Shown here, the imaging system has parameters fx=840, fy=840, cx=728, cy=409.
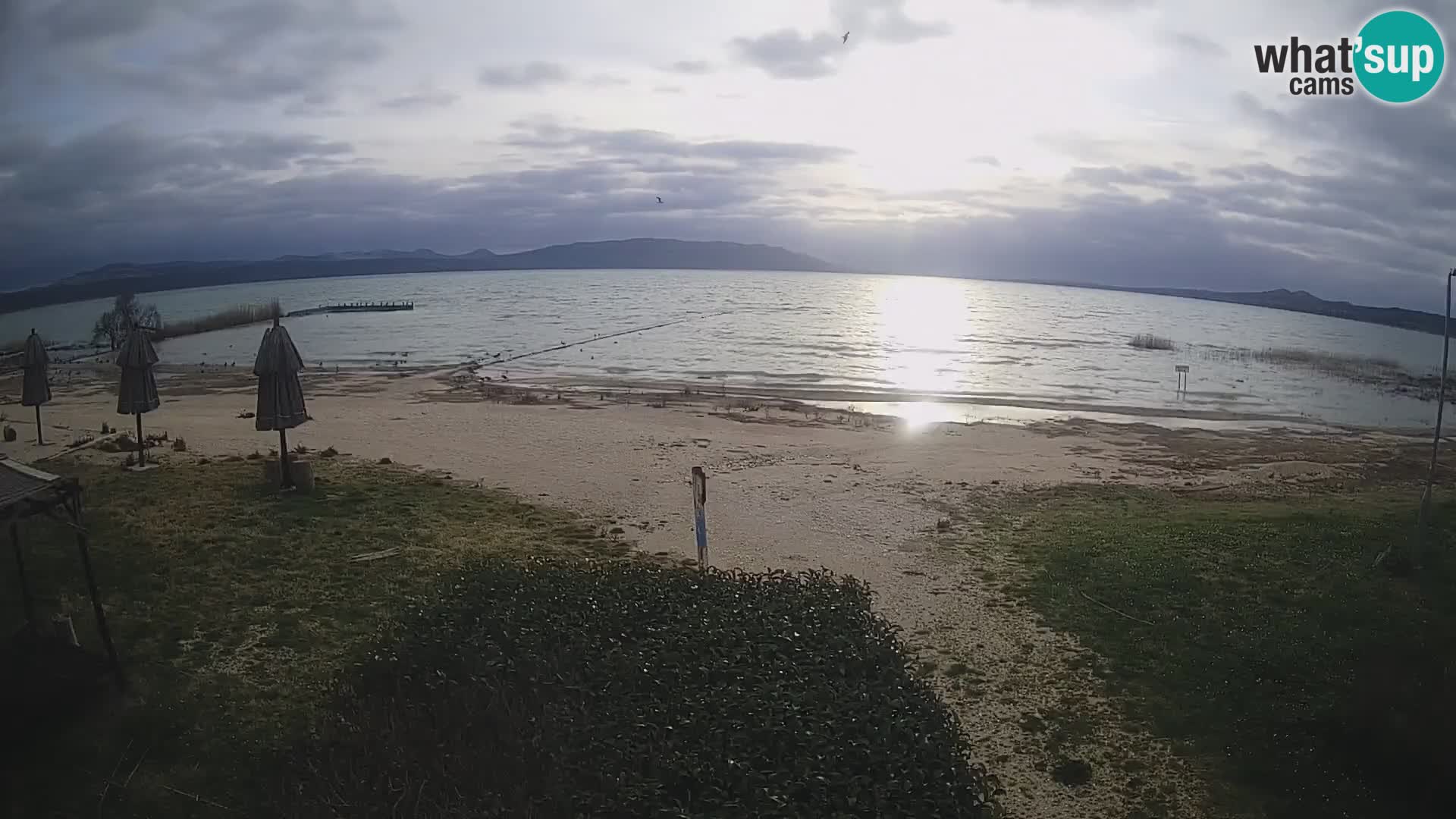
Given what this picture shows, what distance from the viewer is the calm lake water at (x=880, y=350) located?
1407 inches

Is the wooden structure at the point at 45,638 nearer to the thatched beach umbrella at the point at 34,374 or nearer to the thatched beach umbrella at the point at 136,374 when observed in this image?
the thatched beach umbrella at the point at 136,374

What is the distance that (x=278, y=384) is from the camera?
44.7ft

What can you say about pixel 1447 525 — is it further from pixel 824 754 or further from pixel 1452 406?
pixel 1452 406

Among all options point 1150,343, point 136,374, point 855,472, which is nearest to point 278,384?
point 136,374

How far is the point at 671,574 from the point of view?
7895mm

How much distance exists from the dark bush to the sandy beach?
240 cm

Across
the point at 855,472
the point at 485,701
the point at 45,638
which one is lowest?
the point at 855,472

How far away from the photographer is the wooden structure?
6430 millimetres

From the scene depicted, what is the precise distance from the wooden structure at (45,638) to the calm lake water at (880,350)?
25.7 meters

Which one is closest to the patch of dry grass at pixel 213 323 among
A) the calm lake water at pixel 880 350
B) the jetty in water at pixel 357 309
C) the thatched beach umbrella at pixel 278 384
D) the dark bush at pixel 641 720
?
the calm lake water at pixel 880 350

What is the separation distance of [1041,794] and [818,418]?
2144 cm

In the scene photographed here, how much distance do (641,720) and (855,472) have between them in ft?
46.9

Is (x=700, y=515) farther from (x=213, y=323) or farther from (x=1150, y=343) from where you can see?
(x=213, y=323)

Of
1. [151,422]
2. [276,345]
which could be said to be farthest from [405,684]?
[151,422]
